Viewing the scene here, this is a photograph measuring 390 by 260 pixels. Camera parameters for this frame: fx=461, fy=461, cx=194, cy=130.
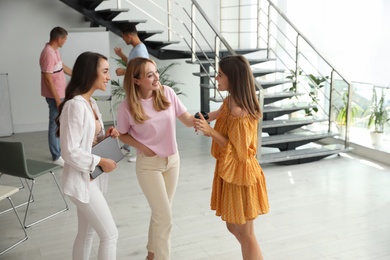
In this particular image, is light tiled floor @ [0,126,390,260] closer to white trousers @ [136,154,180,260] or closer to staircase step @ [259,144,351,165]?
staircase step @ [259,144,351,165]

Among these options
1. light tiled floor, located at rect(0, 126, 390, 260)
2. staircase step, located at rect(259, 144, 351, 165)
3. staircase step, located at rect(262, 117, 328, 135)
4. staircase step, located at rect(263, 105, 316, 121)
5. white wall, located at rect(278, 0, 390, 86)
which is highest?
white wall, located at rect(278, 0, 390, 86)

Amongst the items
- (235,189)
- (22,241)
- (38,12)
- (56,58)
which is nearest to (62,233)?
(22,241)

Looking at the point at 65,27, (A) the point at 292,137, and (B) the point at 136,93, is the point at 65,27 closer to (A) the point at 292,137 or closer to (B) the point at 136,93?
(A) the point at 292,137

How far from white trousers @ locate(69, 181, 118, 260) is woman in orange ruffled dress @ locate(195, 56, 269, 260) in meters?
0.69

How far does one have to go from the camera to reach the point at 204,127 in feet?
8.75

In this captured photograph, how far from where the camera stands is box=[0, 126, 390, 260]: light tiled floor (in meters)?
3.59

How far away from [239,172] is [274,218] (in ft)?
5.40

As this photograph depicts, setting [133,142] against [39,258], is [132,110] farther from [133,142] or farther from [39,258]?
[39,258]

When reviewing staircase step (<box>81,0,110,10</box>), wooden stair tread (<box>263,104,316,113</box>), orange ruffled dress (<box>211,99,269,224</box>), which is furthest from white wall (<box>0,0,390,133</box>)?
orange ruffled dress (<box>211,99,269,224</box>)

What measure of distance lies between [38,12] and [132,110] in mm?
5637

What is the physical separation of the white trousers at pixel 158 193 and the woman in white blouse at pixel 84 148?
0.28 meters

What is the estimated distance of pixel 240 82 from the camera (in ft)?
8.72

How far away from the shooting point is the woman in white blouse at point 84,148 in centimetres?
246

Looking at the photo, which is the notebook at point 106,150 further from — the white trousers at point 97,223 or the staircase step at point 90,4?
the staircase step at point 90,4
